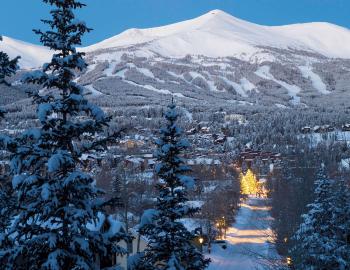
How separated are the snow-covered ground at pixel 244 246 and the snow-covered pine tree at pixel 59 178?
32678mm

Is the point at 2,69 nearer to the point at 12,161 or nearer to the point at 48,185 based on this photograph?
the point at 12,161

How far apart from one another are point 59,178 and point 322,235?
66.1 feet

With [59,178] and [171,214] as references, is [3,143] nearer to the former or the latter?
[59,178]

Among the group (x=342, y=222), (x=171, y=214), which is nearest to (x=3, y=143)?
(x=171, y=214)

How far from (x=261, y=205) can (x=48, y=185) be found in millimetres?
110072

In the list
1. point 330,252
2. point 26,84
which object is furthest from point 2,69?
point 330,252

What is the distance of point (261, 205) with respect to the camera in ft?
394

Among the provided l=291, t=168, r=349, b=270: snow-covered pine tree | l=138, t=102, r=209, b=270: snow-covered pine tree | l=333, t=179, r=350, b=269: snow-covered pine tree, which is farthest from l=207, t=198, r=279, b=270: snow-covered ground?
l=138, t=102, r=209, b=270: snow-covered pine tree

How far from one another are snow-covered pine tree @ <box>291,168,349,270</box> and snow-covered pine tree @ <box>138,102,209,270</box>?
395 inches

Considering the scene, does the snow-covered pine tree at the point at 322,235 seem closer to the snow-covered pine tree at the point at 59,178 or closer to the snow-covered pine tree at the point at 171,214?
the snow-covered pine tree at the point at 171,214

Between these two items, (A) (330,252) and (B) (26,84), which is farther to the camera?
(A) (330,252)

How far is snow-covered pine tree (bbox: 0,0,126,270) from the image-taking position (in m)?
13.5

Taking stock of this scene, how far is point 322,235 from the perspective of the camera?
30.0m

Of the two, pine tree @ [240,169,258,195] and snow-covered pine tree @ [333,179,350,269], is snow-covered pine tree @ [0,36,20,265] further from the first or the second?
pine tree @ [240,169,258,195]
